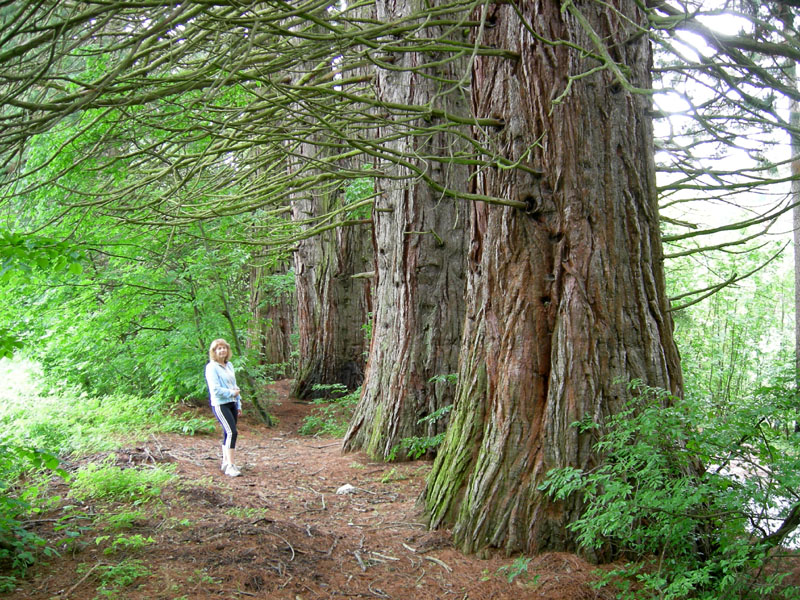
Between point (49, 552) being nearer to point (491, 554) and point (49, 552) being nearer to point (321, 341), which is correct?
point (491, 554)

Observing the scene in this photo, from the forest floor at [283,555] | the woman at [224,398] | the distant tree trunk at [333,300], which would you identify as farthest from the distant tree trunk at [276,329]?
the forest floor at [283,555]

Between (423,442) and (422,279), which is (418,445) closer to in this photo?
(423,442)

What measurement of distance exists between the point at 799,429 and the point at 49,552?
4.69 meters

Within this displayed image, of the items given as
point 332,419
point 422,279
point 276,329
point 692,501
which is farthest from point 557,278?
point 276,329

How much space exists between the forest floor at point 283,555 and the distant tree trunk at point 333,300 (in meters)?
6.01

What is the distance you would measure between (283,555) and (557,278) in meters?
2.80

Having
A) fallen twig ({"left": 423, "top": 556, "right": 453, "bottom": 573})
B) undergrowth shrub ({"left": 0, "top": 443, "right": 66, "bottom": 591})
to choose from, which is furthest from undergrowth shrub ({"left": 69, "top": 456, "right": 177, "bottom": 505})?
fallen twig ({"left": 423, "top": 556, "right": 453, "bottom": 573})

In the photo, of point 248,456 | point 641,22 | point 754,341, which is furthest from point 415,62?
point 754,341

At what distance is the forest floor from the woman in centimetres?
37

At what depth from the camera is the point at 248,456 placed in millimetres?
8297

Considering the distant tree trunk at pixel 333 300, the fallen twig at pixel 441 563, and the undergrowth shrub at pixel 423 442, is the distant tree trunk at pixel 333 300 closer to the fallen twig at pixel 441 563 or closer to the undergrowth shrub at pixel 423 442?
the undergrowth shrub at pixel 423 442

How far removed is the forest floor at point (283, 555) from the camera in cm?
386

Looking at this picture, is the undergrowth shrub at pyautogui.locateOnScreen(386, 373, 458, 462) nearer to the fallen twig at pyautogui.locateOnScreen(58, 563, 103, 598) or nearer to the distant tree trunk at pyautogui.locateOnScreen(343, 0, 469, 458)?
the distant tree trunk at pyautogui.locateOnScreen(343, 0, 469, 458)

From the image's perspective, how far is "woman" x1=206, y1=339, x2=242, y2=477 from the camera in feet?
23.2
